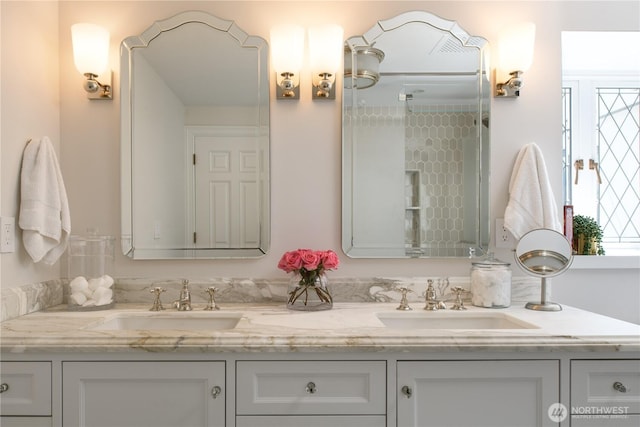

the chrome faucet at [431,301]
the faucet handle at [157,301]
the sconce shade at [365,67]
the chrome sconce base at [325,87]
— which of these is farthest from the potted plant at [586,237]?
the faucet handle at [157,301]

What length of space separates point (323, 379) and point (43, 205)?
116 centimetres

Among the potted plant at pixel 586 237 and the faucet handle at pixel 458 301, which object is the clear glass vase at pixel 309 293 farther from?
the potted plant at pixel 586 237

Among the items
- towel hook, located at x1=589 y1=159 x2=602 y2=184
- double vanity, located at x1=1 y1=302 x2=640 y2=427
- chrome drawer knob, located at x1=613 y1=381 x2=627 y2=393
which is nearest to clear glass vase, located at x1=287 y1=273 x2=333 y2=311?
double vanity, located at x1=1 y1=302 x2=640 y2=427

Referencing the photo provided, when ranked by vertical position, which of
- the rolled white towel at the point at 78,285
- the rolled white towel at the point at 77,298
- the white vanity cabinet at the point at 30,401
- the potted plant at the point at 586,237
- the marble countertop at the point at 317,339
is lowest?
the white vanity cabinet at the point at 30,401

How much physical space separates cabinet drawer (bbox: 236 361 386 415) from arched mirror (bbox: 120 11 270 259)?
2.08 feet

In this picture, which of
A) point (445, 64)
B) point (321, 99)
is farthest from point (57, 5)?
point (445, 64)

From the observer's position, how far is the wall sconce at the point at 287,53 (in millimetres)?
1740

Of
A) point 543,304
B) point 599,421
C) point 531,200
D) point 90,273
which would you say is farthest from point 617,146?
point 90,273

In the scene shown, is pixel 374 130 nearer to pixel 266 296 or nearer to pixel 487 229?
pixel 487 229

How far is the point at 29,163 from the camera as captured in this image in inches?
62.2

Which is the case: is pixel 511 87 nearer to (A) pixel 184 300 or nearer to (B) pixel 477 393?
(B) pixel 477 393

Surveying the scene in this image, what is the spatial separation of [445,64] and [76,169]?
5.19 feet

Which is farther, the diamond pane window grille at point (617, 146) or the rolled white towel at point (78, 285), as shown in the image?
the diamond pane window grille at point (617, 146)

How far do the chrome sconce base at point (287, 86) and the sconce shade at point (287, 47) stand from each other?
0.8 inches
